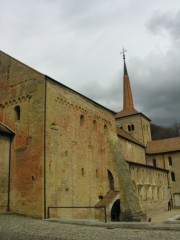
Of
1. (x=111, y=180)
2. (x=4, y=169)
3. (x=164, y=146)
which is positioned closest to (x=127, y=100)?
(x=164, y=146)

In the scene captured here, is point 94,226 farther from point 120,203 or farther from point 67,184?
point 120,203

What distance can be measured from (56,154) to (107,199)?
23.9 feet

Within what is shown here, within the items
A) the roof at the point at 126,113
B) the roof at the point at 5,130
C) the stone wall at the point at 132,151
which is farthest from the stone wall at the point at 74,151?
the roof at the point at 126,113

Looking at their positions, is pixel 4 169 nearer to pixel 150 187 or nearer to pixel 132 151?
pixel 150 187

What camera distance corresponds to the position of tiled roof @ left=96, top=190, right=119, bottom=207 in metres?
24.1

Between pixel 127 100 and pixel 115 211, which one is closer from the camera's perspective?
pixel 115 211

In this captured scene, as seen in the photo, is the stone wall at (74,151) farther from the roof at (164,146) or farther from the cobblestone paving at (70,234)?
the roof at (164,146)

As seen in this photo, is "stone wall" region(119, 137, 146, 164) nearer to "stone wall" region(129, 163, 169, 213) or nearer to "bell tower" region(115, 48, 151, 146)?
"stone wall" region(129, 163, 169, 213)

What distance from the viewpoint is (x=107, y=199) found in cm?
2486

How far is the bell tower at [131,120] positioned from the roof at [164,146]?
1.90 meters

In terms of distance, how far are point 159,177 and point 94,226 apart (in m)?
26.8

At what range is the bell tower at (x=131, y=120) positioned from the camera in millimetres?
51969

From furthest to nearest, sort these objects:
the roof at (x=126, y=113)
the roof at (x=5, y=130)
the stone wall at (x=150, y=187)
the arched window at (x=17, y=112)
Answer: the roof at (x=126, y=113)
the stone wall at (x=150, y=187)
the arched window at (x=17, y=112)
the roof at (x=5, y=130)

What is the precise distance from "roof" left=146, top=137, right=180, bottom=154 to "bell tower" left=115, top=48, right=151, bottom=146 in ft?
6.24
